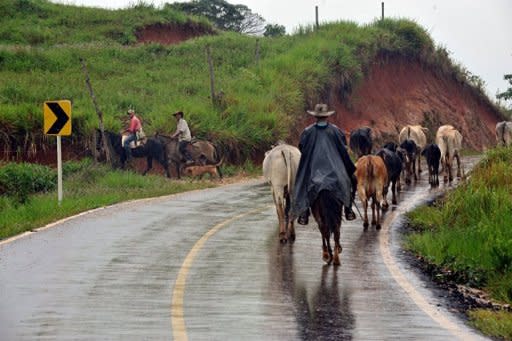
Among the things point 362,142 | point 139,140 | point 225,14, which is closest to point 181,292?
point 139,140

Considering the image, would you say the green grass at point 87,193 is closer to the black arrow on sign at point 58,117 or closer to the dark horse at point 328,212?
the black arrow on sign at point 58,117

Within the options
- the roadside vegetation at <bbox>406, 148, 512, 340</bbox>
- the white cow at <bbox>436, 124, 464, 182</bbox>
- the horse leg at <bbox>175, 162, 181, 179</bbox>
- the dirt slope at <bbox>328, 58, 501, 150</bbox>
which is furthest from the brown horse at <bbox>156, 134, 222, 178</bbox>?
the dirt slope at <bbox>328, 58, 501, 150</bbox>

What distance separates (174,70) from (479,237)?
3480 cm

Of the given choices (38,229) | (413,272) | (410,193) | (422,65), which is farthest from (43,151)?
(422,65)

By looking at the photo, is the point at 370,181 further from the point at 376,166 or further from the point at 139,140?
the point at 139,140

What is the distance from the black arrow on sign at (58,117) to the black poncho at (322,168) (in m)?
10.6

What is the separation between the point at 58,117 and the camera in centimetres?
2572

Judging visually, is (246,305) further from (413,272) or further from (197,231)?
(197,231)

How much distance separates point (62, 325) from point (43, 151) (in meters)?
25.8

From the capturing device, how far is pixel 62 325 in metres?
10.8

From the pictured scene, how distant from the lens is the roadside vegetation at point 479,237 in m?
13.9

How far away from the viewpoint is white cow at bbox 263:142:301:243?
1902 cm

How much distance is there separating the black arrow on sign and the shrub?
4.55 m

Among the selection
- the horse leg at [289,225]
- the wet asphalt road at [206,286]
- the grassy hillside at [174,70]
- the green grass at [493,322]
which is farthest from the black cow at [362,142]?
the green grass at [493,322]
